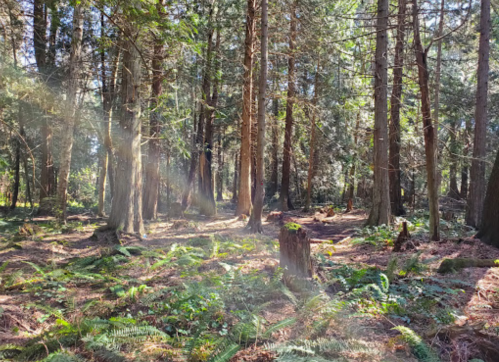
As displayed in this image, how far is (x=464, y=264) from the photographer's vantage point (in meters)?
5.59

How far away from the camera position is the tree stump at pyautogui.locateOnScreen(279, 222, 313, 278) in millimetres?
4938

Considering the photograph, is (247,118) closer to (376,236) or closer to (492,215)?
(376,236)

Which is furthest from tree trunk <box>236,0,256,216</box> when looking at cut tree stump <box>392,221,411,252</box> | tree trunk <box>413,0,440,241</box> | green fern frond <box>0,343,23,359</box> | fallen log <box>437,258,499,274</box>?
green fern frond <box>0,343,23,359</box>

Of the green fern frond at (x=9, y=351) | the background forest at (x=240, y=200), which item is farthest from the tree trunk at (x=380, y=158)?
the green fern frond at (x=9, y=351)

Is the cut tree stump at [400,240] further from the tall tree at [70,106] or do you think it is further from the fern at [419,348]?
the tall tree at [70,106]

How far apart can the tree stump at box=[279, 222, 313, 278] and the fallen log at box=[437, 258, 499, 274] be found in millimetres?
2544

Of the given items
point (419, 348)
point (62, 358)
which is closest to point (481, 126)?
point (419, 348)

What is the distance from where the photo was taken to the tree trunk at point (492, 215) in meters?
6.58

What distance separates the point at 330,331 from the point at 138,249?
4.89m

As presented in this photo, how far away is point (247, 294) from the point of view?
4.44m

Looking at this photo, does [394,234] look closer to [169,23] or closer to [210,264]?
[210,264]

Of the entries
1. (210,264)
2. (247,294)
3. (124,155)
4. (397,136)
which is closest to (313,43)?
(397,136)

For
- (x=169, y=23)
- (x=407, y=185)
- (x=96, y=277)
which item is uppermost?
(x=169, y=23)

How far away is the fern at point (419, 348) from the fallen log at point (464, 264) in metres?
2.94
